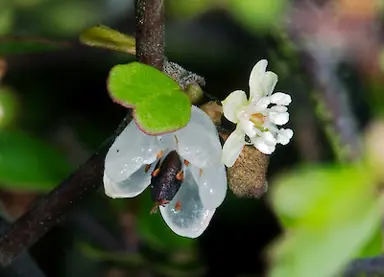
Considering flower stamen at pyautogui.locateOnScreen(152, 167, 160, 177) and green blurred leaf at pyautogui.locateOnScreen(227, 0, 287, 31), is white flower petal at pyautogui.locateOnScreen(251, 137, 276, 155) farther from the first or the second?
green blurred leaf at pyautogui.locateOnScreen(227, 0, 287, 31)

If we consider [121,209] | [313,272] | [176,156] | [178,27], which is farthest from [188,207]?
[178,27]

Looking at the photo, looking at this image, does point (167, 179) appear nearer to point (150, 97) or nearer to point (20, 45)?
point (150, 97)

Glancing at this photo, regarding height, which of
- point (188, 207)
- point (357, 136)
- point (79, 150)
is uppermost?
point (188, 207)

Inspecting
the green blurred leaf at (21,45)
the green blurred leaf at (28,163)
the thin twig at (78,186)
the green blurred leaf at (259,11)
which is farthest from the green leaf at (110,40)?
the green blurred leaf at (259,11)

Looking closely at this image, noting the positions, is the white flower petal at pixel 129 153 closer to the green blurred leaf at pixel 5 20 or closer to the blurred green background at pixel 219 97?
the blurred green background at pixel 219 97

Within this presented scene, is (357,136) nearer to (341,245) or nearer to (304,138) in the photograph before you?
(304,138)

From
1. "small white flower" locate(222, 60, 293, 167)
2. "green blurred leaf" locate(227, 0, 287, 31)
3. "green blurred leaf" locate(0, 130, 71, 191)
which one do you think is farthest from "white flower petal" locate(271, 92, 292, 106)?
"green blurred leaf" locate(227, 0, 287, 31)

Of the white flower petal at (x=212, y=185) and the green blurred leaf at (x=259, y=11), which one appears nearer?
the white flower petal at (x=212, y=185)

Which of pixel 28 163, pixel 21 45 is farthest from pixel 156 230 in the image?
pixel 21 45
